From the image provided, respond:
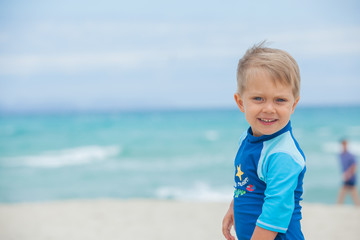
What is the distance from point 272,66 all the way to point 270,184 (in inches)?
18.8

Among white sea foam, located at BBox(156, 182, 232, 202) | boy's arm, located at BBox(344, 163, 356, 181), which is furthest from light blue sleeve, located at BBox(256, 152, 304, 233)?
white sea foam, located at BBox(156, 182, 232, 202)

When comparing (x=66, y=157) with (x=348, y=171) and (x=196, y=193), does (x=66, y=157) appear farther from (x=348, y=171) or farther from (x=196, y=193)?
(x=348, y=171)

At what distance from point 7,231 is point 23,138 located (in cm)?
2407

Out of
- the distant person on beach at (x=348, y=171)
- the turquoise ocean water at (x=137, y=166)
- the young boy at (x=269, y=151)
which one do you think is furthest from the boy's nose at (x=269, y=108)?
the turquoise ocean water at (x=137, y=166)

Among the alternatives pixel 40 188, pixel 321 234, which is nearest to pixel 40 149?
pixel 40 188

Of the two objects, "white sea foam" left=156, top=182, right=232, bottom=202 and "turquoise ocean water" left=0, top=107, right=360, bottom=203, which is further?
"turquoise ocean water" left=0, top=107, right=360, bottom=203

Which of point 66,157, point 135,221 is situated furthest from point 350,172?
point 66,157

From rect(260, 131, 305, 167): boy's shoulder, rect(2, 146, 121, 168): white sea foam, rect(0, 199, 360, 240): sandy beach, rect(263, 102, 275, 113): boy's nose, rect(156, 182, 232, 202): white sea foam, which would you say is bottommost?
rect(2, 146, 121, 168): white sea foam

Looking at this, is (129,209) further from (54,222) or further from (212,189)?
(212,189)

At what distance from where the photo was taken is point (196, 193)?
1138cm

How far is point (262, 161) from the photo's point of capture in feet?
6.14

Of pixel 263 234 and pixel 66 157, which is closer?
pixel 263 234

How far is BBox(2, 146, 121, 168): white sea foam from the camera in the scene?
1803cm

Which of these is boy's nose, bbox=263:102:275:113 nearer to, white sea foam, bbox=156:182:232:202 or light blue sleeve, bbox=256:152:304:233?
light blue sleeve, bbox=256:152:304:233
